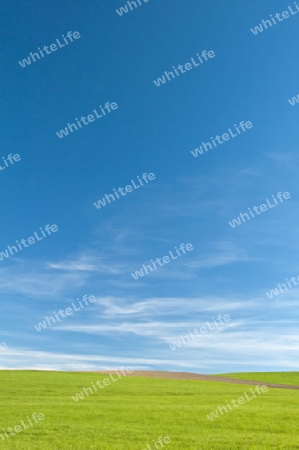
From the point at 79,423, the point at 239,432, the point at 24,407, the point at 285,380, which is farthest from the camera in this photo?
the point at 285,380

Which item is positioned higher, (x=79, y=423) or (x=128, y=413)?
(x=79, y=423)

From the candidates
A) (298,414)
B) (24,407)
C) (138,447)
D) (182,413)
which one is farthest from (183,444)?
(24,407)

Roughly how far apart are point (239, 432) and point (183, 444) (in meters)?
3.80

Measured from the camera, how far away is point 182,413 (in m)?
24.7

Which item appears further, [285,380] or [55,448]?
[285,380]

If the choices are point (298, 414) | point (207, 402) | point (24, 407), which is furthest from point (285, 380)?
point (24, 407)

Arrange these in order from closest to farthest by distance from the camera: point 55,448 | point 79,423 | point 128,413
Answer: point 55,448, point 79,423, point 128,413

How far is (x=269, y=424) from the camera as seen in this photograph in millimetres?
21422

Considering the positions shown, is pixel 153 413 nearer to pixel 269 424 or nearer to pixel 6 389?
pixel 269 424

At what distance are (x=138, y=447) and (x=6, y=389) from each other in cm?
3140

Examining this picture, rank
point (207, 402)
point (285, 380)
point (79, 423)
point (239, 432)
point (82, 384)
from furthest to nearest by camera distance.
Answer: point (285, 380)
point (82, 384)
point (207, 402)
point (79, 423)
point (239, 432)

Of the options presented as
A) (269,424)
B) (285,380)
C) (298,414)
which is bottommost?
(285,380)

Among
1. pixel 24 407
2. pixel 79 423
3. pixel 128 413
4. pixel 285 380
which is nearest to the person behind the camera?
pixel 79 423

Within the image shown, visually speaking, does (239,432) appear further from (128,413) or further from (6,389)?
(6,389)
